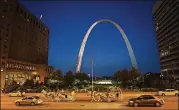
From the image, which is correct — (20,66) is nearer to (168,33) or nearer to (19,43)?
(19,43)

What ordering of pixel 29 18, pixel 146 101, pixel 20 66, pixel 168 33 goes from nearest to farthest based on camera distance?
pixel 146 101 → pixel 20 66 → pixel 168 33 → pixel 29 18

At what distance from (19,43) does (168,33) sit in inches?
3479

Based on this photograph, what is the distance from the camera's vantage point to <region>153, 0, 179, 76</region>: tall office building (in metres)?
120

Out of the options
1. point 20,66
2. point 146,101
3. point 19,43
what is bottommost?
point 146,101

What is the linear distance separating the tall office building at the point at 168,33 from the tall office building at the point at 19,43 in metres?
78.4

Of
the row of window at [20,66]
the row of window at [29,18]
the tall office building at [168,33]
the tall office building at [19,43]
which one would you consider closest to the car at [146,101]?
the tall office building at [19,43]

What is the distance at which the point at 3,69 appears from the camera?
10562cm

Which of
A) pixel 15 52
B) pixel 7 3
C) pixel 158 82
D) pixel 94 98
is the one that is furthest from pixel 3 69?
pixel 94 98

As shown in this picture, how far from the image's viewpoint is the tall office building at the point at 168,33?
119562 millimetres

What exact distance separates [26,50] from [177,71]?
301 feet

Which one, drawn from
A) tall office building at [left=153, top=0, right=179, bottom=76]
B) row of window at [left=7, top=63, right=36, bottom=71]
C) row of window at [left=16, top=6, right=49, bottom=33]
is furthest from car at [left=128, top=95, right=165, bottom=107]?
row of window at [left=16, top=6, right=49, bottom=33]

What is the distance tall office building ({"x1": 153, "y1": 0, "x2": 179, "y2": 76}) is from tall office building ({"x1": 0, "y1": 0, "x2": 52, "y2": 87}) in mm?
78363

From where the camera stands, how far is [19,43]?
131625 mm

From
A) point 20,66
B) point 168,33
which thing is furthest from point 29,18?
point 168,33
